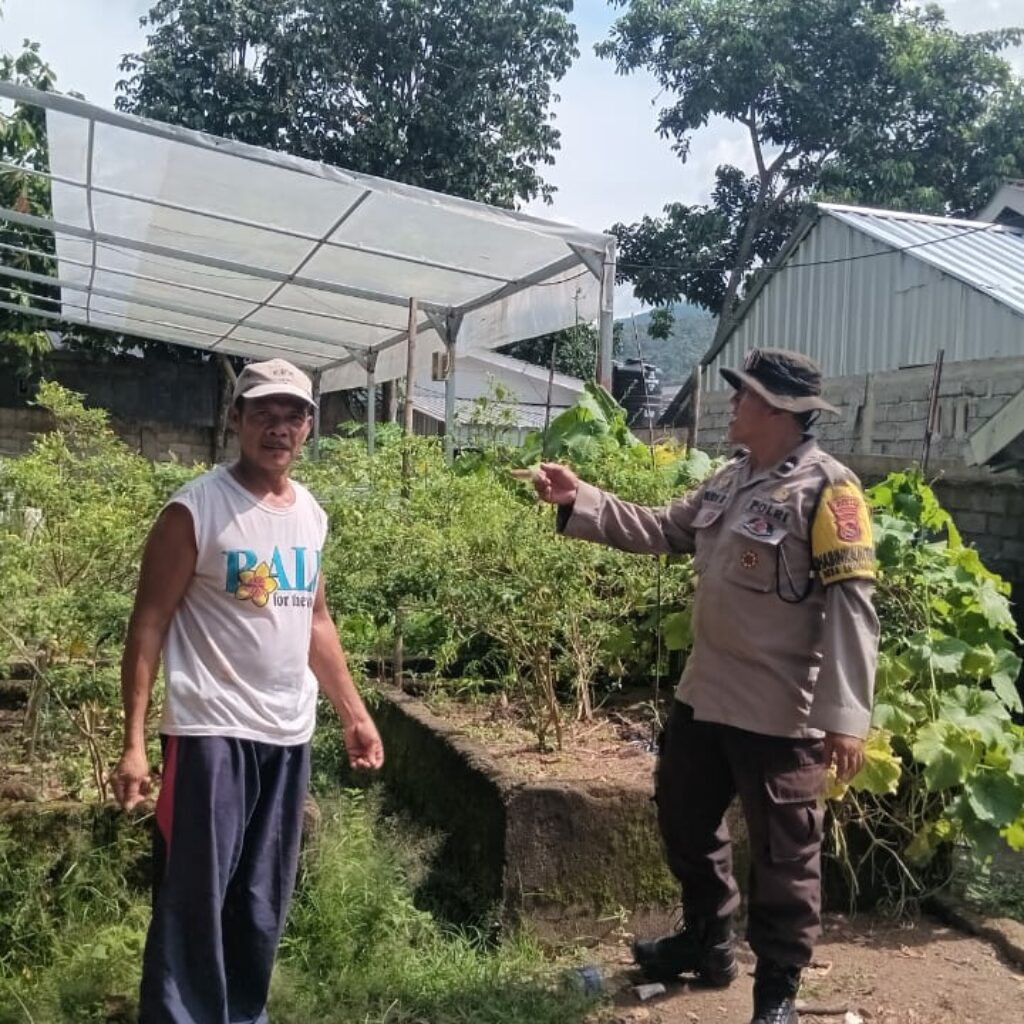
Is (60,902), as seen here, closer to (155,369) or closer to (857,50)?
(155,369)

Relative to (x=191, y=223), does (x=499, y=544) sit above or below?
below

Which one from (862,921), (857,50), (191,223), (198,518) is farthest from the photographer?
(857,50)

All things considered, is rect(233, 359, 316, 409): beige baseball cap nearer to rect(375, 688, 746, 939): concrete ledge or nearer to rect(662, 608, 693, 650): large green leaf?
rect(375, 688, 746, 939): concrete ledge

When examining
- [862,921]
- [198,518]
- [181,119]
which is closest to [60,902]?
[198,518]

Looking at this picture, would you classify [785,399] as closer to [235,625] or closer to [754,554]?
[754,554]

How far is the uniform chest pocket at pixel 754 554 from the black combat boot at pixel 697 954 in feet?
3.40

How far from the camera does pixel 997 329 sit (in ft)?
40.0

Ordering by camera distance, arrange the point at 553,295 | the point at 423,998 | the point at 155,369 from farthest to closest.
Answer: the point at 155,369
the point at 553,295
the point at 423,998

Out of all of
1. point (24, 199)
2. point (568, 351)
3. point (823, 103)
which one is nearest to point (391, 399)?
point (24, 199)

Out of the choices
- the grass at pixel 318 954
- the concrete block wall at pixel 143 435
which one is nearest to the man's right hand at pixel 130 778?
the grass at pixel 318 954

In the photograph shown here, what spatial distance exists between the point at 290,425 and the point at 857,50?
858 inches

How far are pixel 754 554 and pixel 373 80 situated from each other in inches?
741

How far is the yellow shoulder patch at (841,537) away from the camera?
3037 millimetres

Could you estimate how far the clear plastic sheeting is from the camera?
770 centimetres
